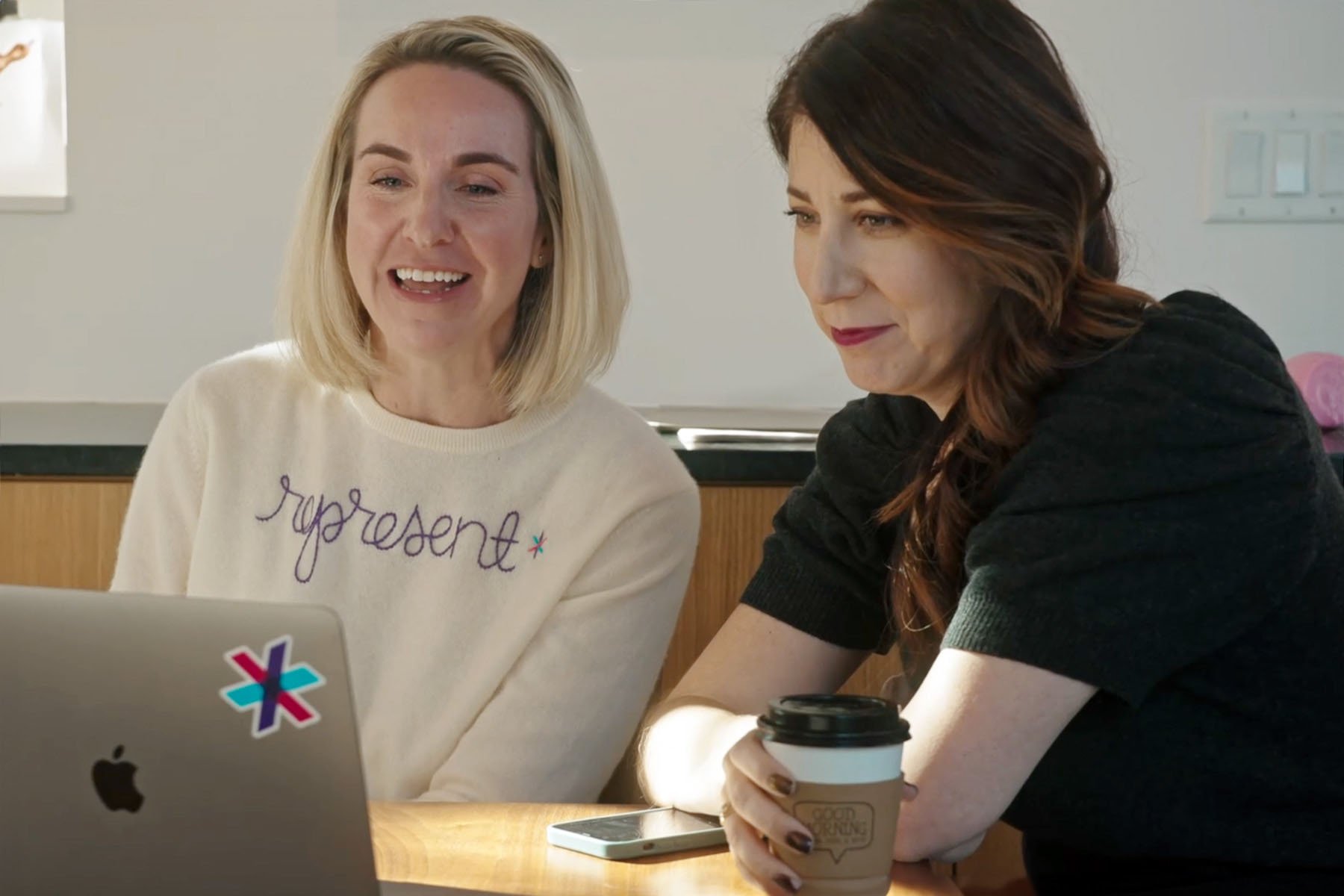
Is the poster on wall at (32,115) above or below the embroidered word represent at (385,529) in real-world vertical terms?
above

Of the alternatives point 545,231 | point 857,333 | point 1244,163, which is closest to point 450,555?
point 545,231

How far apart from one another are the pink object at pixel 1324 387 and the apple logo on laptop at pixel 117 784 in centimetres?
159

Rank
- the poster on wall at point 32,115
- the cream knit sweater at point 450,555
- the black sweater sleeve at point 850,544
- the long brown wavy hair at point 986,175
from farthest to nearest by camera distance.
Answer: the poster on wall at point 32,115, the cream knit sweater at point 450,555, the black sweater sleeve at point 850,544, the long brown wavy hair at point 986,175

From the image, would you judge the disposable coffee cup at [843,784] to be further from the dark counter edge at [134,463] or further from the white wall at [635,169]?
the white wall at [635,169]

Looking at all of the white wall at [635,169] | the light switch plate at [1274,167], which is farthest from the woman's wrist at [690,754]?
the light switch plate at [1274,167]

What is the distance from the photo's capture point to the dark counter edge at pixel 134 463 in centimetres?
169

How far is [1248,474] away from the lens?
110cm

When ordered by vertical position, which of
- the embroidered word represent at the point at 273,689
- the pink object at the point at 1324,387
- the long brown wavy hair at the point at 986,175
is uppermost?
the long brown wavy hair at the point at 986,175

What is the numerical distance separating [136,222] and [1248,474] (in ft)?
6.08

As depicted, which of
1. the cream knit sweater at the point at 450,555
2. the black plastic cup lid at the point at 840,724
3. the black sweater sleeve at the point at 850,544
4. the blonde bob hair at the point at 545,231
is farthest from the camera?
the blonde bob hair at the point at 545,231

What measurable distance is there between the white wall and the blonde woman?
80 centimetres

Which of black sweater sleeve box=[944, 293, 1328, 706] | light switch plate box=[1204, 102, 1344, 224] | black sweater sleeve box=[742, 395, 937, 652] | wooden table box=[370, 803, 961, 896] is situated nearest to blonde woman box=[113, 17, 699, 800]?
black sweater sleeve box=[742, 395, 937, 652]

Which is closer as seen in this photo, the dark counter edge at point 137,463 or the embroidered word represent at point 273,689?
the embroidered word represent at point 273,689

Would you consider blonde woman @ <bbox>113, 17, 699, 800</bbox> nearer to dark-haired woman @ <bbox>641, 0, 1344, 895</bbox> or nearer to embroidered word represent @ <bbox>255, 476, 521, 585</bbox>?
embroidered word represent @ <bbox>255, 476, 521, 585</bbox>
